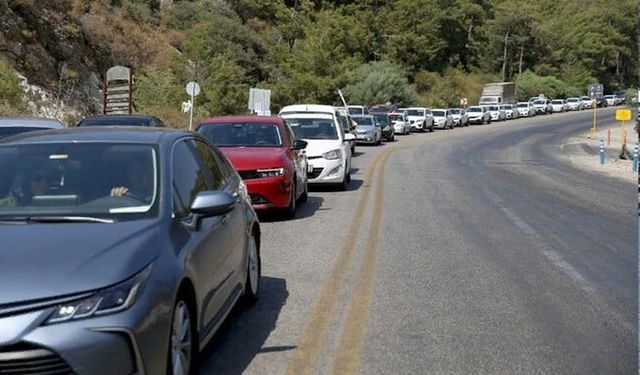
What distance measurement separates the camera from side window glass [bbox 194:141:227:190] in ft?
20.5

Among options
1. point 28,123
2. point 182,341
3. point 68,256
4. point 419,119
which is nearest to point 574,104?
point 419,119

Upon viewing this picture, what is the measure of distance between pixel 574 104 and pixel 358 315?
98291mm

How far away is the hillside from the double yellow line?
15.1 meters

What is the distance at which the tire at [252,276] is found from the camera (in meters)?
7.02

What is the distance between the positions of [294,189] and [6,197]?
8056mm

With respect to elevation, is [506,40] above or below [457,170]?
above

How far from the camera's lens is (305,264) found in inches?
360

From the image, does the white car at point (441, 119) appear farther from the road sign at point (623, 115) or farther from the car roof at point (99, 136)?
the car roof at point (99, 136)

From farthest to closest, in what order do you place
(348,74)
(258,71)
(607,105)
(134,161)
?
(607,105) → (348,74) → (258,71) → (134,161)

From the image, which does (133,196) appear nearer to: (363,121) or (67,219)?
(67,219)

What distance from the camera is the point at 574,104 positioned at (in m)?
99.7

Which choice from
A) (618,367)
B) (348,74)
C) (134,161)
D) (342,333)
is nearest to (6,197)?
(134,161)

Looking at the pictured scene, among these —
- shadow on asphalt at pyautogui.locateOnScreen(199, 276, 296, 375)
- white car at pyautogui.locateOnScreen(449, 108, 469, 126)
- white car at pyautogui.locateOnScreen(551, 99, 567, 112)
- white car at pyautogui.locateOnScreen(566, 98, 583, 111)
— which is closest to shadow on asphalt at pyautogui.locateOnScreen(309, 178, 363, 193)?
shadow on asphalt at pyautogui.locateOnScreen(199, 276, 296, 375)

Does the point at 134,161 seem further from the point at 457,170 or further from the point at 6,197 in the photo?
the point at 457,170
